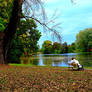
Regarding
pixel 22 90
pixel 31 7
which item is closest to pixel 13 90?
pixel 22 90

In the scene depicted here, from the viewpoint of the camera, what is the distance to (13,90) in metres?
4.88

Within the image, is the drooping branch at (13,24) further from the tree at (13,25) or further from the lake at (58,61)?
the lake at (58,61)

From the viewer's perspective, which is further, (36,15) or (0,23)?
(0,23)

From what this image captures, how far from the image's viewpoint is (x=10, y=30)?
1366cm

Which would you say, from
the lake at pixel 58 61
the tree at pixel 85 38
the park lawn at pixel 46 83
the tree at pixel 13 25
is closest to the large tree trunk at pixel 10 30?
the tree at pixel 13 25

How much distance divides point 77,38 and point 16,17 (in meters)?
54.8

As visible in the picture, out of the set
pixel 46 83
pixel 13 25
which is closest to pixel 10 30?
pixel 13 25

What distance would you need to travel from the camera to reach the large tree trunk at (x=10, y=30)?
11.7m

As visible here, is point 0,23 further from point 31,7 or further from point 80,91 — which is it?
point 80,91

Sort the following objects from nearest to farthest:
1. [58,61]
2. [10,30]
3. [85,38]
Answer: [10,30]
[58,61]
[85,38]

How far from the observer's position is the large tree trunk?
11653 mm

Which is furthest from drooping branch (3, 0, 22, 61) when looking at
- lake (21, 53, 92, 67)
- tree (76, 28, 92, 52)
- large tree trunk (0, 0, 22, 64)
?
tree (76, 28, 92, 52)

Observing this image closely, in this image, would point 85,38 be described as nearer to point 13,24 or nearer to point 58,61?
point 58,61

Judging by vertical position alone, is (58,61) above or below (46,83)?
above
